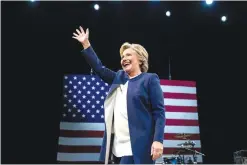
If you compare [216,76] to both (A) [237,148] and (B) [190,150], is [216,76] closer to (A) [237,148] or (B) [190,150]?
(A) [237,148]

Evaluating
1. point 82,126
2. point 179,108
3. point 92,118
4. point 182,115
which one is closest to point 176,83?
point 179,108

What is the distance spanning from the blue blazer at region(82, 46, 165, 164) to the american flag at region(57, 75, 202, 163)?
3.75 metres

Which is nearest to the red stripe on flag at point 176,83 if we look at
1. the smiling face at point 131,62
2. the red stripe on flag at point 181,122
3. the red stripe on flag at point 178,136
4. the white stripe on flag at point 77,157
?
the red stripe on flag at point 181,122

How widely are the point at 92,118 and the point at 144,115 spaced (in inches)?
154

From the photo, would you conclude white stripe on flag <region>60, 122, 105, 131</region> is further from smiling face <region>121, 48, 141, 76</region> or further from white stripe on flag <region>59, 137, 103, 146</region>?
smiling face <region>121, 48, 141, 76</region>

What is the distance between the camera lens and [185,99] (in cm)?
583

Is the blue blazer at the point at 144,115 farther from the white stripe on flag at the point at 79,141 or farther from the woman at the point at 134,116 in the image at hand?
the white stripe on flag at the point at 79,141

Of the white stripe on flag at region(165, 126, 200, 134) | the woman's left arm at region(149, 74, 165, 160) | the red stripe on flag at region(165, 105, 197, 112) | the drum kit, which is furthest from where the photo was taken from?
the red stripe on flag at region(165, 105, 197, 112)

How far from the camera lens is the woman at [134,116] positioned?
1.55m

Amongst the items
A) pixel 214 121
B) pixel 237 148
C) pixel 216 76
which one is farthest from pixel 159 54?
pixel 237 148

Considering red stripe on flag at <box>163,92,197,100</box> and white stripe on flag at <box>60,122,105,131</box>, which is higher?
red stripe on flag at <box>163,92,197,100</box>

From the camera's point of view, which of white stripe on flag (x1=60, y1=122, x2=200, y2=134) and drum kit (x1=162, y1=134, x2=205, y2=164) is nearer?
drum kit (x1=162, y1=134, x2=205, y2=164)

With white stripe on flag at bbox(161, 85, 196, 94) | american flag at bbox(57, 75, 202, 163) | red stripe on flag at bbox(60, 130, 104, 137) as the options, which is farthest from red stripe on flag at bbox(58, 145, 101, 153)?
white stripe on flag at bbox(161, 85, 196, 94)

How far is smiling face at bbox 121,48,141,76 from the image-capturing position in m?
1.76
